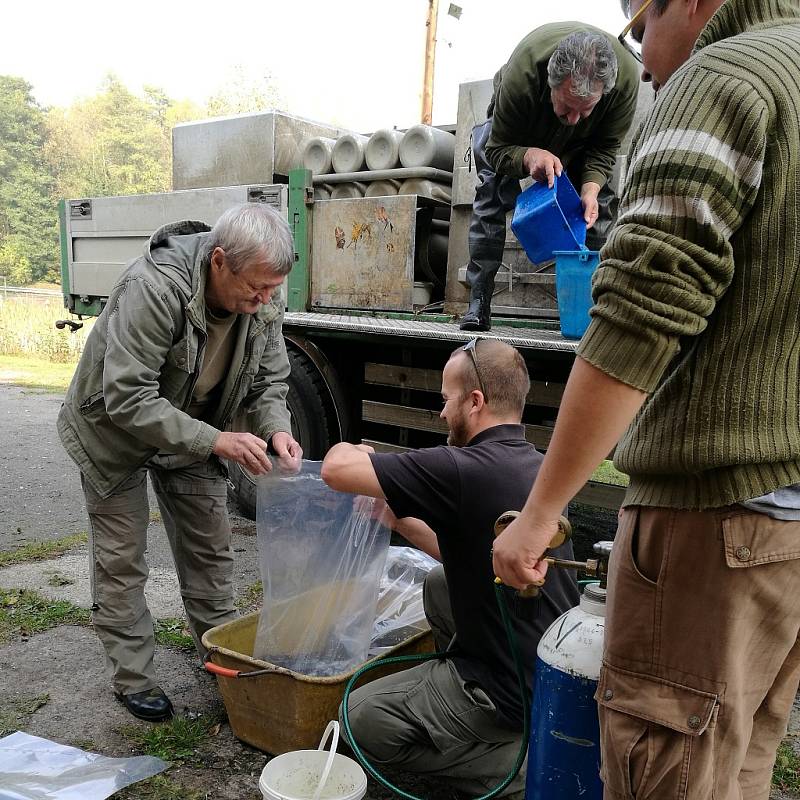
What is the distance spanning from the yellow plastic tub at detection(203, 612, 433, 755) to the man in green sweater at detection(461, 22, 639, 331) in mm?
2154

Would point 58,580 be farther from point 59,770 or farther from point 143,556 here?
point 59,770

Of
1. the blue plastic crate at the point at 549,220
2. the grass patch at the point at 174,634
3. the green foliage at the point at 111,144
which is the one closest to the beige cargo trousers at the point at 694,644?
the grass patch at the point at 174,634

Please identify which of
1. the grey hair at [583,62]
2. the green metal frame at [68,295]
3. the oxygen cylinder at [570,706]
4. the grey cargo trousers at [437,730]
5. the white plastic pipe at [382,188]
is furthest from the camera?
the green metal frame at [68,295]

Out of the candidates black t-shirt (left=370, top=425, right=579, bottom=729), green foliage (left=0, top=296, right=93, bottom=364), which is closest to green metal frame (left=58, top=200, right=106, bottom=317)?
black t-shirt (left=370, top=425, right=579, bottom=729)

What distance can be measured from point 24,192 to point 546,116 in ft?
159

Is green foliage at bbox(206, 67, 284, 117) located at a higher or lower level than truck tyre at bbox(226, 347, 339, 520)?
higher

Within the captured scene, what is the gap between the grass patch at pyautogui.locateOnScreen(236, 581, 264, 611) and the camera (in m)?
3.83

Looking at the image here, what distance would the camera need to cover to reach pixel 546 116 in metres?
3.99

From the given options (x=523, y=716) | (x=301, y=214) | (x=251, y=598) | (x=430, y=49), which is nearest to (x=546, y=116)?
(x=301, y=214)

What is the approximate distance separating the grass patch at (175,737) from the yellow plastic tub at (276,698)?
0.42ft

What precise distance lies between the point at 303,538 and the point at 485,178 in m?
2.39

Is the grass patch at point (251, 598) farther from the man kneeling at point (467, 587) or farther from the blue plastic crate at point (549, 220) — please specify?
the blue plastic crate at point (549, 220)

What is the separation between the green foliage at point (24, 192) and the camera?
142ft

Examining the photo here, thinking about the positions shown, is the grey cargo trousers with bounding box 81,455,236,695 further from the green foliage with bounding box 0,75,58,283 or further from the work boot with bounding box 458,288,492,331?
the green foliage with bounding box 0,75,58,283
